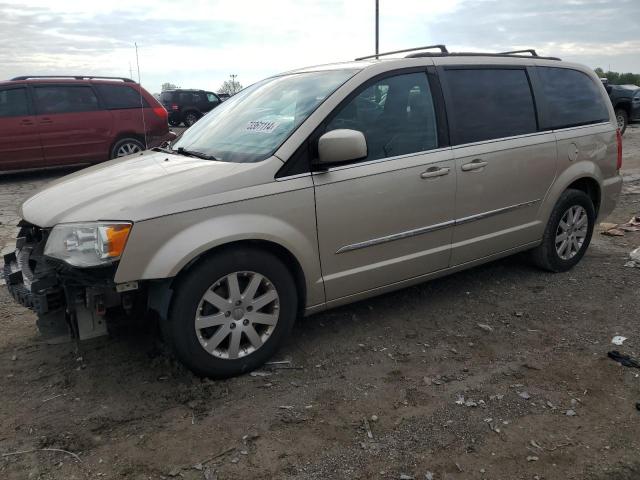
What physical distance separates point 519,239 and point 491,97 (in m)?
1.14

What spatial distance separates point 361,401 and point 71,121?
9.09 metres

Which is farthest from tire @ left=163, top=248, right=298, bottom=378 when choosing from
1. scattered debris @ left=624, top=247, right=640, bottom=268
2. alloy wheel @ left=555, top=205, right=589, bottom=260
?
scattered debris @ left=624, top=247, right=640, bottom=268

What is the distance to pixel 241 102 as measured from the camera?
409 centimetres

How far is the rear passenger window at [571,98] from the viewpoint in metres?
4.56

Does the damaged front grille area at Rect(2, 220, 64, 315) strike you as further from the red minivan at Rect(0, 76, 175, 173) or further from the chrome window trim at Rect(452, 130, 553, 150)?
the red minivan at Rect(0, 76, 175, 173)

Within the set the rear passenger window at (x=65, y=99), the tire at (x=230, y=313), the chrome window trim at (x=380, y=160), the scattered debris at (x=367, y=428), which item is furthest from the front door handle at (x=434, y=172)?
the rear passenger window at (x=65, y=99)

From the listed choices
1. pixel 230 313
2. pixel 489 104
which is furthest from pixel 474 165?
pixel 230 313

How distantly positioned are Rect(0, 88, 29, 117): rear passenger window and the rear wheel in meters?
1.57

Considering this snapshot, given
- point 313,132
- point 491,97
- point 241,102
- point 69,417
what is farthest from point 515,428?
point 241,102

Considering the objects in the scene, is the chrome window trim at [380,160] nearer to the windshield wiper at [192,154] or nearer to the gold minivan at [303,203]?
the gold minivan at [303,203]

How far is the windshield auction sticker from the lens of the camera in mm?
3447

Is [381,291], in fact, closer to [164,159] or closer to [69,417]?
[164,159]

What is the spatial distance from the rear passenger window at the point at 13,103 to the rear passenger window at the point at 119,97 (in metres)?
1.31

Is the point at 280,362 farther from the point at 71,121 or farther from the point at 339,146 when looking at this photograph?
the point at 71,121
